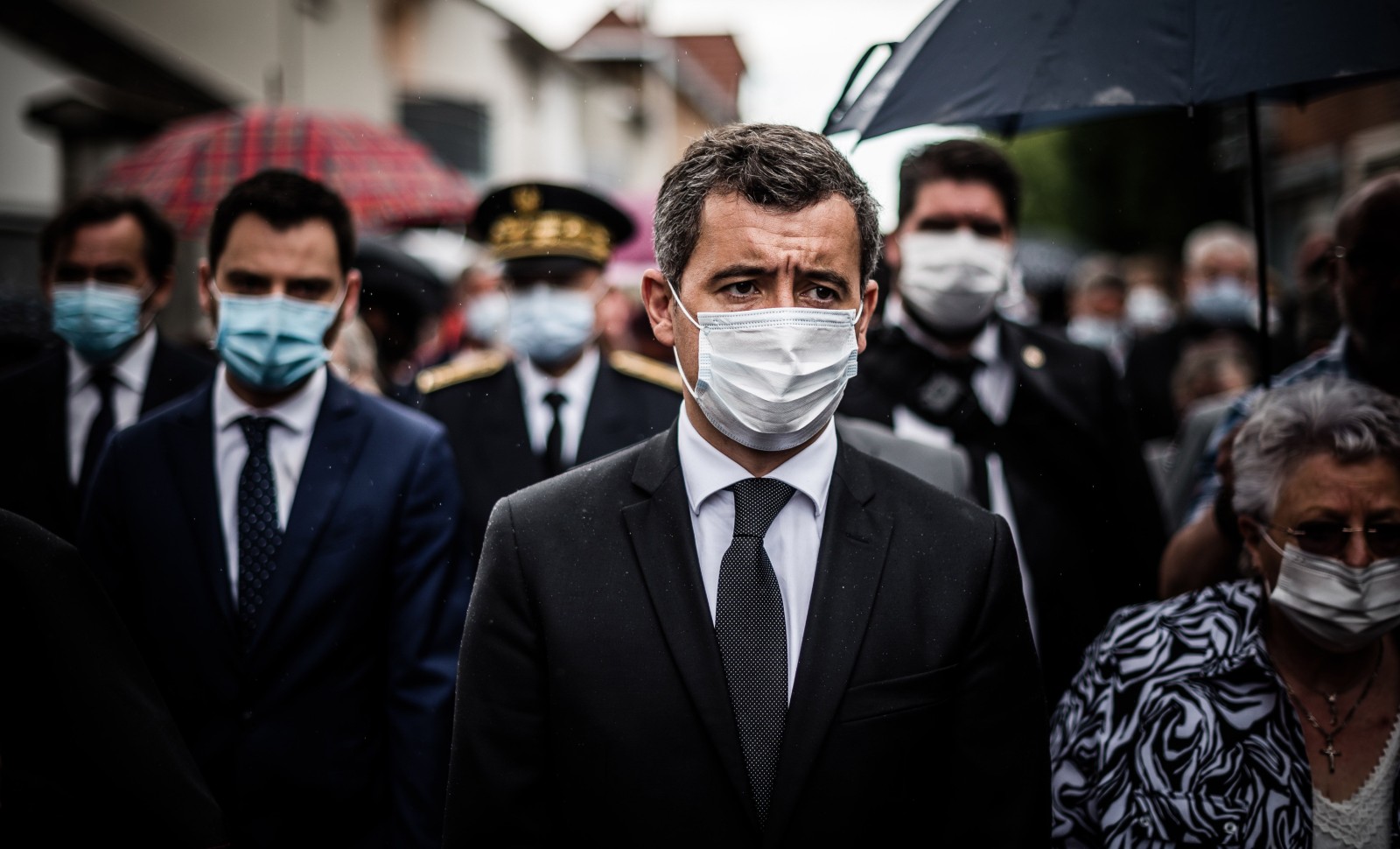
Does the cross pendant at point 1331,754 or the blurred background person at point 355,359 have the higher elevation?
the blurred background person at point 355,359

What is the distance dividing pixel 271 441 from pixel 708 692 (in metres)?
1.72

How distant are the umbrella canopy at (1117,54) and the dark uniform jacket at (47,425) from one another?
2559 millimetres

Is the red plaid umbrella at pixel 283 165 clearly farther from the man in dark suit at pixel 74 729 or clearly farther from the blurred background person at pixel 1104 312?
the blurred background person at pixel 1104 312

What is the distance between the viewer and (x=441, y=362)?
8.54 m

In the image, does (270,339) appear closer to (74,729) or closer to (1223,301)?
(74,729)

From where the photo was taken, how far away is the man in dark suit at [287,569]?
2980 mm

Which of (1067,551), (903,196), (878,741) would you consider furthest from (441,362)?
(878,741)

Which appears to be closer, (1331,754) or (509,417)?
(1331,754)

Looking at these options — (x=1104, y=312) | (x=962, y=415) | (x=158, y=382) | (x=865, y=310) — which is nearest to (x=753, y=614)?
(x=865, y=310)

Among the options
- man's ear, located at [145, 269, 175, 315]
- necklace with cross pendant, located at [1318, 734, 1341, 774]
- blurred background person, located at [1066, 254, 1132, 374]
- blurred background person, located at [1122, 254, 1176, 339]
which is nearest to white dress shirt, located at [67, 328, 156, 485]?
man's ear, located at [145, 269, 175, 315]

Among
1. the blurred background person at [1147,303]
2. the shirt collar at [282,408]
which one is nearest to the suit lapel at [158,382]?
the shirt collar at [282,408]

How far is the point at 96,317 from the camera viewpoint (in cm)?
410

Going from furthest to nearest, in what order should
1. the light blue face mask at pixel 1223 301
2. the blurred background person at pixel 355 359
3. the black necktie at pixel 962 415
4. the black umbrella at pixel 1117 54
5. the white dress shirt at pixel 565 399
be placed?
1. the light blue face mask at pixel 1223 301
2. the blurred background person at pixel 355 359
3. the white dress shirt at pixel 565 399
4. the black necktie at pixel 962 415
5. the black umbrella at pixel 1117 54

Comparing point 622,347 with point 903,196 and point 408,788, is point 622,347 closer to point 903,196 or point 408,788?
point 903,196
